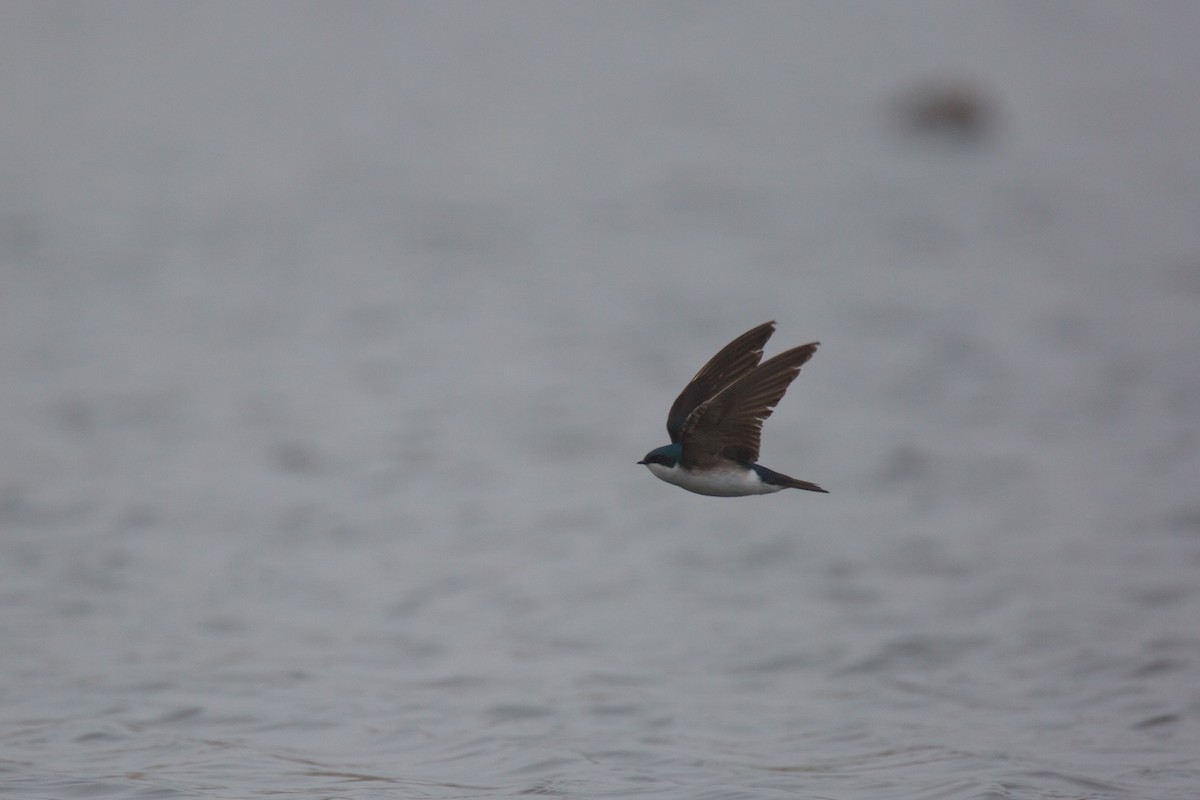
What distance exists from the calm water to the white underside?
2660 millimetres

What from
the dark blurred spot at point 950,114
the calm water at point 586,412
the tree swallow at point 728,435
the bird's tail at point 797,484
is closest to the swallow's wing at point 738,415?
the tree swallow at point 728,435

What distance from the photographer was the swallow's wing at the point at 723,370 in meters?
6.41

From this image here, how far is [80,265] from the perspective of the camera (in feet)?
67.7

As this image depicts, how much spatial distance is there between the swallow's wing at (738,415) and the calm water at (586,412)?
267 centimetres

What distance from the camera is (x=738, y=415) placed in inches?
249

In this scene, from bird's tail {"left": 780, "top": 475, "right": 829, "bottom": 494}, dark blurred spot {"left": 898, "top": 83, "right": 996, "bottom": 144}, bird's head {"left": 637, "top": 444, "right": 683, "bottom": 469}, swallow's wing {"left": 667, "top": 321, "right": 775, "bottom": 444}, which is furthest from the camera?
dark blurred spot {"left": 898, "top": 83, "right": 996, "bottom": 144}

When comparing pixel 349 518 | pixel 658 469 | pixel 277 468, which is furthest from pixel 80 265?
pixel 658 469

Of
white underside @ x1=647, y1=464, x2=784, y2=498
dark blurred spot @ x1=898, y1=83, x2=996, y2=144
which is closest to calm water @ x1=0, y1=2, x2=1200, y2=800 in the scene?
dark blurred spot @ x1=898, y1=83, x2=996, y2=144

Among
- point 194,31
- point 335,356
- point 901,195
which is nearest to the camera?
point 335,356

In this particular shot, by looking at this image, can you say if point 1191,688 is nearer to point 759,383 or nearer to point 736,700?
point 736,700

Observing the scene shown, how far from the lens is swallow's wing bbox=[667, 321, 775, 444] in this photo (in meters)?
6.41

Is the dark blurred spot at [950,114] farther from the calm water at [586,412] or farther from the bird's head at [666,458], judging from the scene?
→ the bird's head at [666,458]

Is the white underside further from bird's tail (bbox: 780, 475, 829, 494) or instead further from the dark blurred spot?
the dark blurred spot

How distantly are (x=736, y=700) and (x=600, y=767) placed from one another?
5.74 feet
